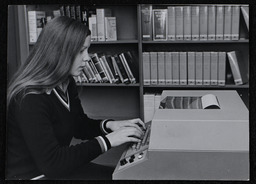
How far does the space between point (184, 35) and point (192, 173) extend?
122 cm

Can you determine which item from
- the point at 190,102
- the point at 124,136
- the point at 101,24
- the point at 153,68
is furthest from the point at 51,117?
the point at 153,68

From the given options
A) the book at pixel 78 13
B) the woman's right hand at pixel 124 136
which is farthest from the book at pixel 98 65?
the woman's right hand at pixel 124 136

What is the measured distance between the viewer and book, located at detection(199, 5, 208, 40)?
6.66 ft

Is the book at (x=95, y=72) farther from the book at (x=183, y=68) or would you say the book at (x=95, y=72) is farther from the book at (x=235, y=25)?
the book at (x=235, y=25)

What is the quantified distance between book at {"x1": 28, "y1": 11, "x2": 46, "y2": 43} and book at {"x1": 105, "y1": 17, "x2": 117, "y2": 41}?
14.7 inches

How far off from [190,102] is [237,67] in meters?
0.77

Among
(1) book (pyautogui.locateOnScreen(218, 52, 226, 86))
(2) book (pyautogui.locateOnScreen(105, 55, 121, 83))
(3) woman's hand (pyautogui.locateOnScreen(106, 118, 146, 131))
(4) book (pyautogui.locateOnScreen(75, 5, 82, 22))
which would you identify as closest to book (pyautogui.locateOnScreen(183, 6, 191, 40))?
(1) book (pyautogui.locateOnScreen(218, 52, 226, 86))

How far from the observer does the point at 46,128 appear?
46.6 inches

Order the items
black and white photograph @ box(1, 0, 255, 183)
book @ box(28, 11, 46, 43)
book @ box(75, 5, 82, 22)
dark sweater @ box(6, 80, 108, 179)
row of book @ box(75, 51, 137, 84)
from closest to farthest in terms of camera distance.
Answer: black and white photograph @ box(1, 0, 255, 183), dark sweater @ box(6, 80, 108, 179), book @ box(28, 11, 46, 43), book @ box(75, 5, 82, 22), row of book @ box(75, 51, 137, 84)

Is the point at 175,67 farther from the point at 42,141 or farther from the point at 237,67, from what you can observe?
the point at 42,141

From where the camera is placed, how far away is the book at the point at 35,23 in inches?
73.0

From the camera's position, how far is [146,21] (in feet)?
7.06

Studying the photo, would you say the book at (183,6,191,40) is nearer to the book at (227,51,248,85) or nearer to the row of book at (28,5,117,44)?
the book at (227,51,248,85)

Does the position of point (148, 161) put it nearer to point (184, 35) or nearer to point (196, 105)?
point (196, 105)
